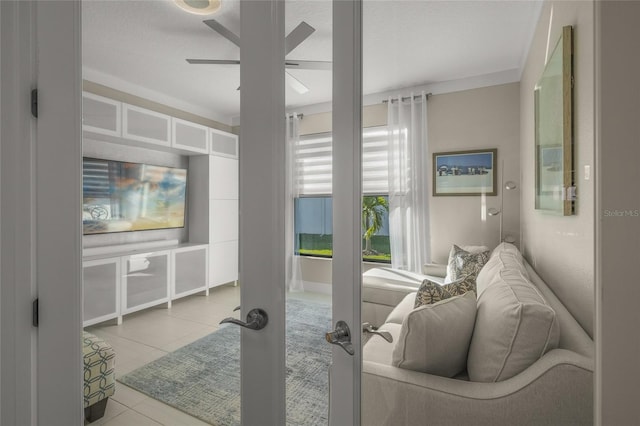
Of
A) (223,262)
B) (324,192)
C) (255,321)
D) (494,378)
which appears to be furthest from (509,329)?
(223,262)

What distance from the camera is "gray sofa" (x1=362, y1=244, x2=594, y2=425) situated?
70 centimetres

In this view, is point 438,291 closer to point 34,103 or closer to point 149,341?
point 149,341

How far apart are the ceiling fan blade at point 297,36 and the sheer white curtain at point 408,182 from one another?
1.13 ft

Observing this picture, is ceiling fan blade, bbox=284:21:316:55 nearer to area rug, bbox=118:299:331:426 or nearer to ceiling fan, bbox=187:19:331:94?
ceiling fan, bbox=187:19:331:94

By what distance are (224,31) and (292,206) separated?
624 millimetres

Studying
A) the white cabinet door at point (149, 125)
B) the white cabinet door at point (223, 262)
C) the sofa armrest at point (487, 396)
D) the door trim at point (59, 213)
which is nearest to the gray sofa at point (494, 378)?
the sofa armrest at point (487, 396)

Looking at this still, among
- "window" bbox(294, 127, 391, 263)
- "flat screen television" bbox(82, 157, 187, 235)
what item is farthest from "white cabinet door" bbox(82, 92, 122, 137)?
"window" bbox(294, 127, 391, 263)

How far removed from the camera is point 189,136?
3.97 ft

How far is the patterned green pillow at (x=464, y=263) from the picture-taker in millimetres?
836

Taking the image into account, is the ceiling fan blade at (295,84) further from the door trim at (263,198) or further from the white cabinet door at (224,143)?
the white cabinet door at (224,143)

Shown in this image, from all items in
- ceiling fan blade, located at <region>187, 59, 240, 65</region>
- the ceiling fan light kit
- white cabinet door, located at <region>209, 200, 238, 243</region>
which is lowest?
white cabinet door, located at <region>209, 200, 238, 243</region>

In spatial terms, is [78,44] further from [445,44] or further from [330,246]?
[445,44]

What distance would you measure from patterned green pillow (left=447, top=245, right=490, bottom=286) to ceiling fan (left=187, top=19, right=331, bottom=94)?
65cm

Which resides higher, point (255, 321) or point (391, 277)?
point (391, 277)
